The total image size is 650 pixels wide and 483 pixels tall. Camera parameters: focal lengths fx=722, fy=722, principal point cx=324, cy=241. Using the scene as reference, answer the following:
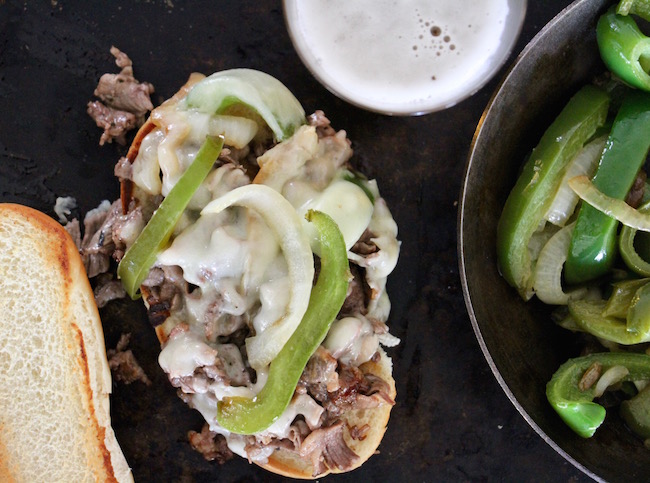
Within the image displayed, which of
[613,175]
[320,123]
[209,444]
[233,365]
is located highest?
[613,175]

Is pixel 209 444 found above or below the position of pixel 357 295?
below

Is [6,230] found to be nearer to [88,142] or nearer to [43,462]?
[88,142]

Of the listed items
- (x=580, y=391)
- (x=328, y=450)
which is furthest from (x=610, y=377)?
(x=328, y=450)

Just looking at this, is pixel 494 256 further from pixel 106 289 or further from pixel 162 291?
pixel 106 289

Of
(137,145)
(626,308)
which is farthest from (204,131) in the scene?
(626,308)

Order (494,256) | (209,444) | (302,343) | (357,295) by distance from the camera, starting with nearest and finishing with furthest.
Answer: (302,343), (357,295), (494,256), (209,444)

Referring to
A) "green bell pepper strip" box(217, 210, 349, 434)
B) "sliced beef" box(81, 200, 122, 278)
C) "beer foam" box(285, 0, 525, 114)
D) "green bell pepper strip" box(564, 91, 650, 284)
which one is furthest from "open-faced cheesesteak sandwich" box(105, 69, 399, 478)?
"green bell pepper strip" box(564, 91, 650, 284)
